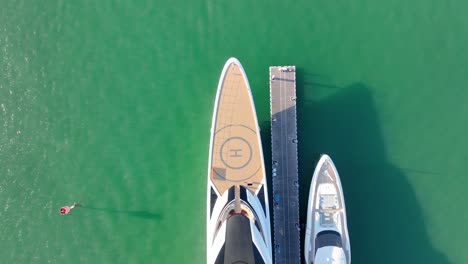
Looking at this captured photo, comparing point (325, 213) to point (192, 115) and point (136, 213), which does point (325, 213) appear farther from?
point (136, 213)

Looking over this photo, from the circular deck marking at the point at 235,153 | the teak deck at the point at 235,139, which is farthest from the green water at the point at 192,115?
the circular deck marking at the point at 235,153

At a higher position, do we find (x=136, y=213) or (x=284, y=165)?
(x=284, y=165)

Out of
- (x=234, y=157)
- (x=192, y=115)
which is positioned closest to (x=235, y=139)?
(x=234, y=157)

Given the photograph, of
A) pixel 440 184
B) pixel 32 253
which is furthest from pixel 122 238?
pixel 440 184

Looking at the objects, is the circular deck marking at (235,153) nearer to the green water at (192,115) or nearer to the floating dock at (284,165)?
the floating dock at (284,165)

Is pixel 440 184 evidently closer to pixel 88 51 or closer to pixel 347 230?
pixel 347 230

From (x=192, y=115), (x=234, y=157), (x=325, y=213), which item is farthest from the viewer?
(x=192, y=115)
